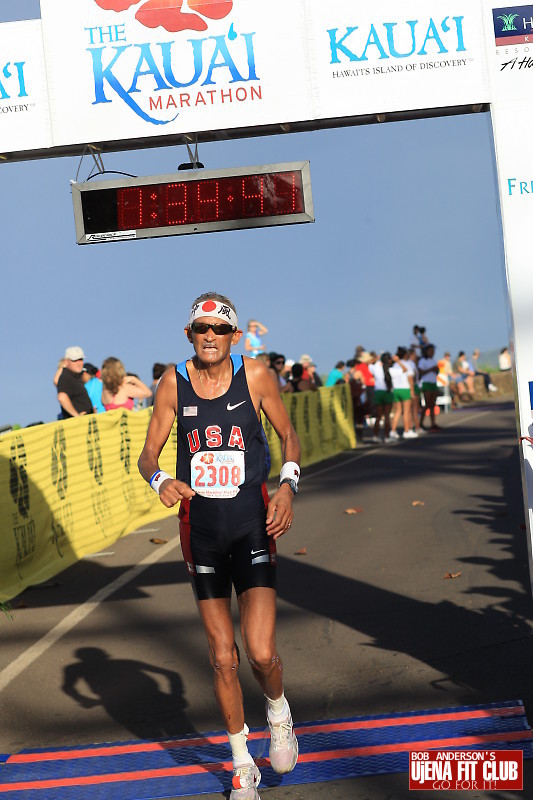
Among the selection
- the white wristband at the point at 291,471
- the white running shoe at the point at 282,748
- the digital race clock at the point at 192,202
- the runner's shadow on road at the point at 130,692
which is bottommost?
the runner's shadow on road at the point at 130,692

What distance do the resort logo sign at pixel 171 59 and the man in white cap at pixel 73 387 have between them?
8334 millimetres

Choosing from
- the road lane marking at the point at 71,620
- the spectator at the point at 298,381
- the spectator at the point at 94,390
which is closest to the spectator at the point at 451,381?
the spectator at the point at 298,381

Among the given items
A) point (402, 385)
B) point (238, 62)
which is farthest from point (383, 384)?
point (238, 62)

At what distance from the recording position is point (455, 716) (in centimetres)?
654

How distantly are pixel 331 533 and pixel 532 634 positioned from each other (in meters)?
5.67

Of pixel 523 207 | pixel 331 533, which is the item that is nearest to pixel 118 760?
pixel 523 207

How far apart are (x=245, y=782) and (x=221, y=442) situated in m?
1.53

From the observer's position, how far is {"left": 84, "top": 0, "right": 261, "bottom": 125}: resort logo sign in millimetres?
7863

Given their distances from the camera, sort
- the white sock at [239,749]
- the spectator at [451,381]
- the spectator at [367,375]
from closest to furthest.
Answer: the white sock at [239,749] → the spectator at [367,375] → the spectator at [451,381]

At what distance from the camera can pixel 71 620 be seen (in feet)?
33.0

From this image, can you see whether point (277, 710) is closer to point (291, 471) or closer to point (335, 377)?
point (291, 471)

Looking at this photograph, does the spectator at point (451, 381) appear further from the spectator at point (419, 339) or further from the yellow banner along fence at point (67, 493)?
the yellow banner along fence at point (67, 493)

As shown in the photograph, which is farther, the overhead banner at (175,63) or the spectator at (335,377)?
the spectator at (335,377)

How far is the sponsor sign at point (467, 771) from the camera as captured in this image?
5.52m
